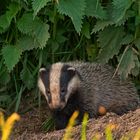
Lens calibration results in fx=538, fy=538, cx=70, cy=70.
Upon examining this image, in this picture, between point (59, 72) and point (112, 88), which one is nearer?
point (59, 72)

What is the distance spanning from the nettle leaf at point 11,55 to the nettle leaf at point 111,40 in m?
0.86

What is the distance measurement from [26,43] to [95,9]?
0.83 meters

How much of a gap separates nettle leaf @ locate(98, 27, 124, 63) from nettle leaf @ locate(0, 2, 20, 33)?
902 mm

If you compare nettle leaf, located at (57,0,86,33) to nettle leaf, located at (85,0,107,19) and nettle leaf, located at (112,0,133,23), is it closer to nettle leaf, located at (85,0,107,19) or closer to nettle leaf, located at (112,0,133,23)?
nettle leaf, located at (85,0,107,19)

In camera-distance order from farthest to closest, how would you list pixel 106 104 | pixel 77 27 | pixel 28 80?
pixel 28 80, pixel 106 104, pixel 77 27

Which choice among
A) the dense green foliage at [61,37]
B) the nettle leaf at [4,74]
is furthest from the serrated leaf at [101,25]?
the nettle leaf at [4,74]

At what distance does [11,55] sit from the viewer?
559cm

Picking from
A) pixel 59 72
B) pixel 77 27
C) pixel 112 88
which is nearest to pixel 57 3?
pixel 77 27

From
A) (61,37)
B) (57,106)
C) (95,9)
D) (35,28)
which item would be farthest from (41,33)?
(57,106)

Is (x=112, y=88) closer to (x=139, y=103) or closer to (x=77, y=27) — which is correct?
(x=139, y=103)

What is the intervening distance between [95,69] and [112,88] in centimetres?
27

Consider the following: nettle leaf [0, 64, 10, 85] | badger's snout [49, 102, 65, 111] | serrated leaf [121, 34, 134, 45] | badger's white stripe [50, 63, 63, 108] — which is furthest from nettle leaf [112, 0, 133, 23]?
nettle leaf [0, 64, 10, 85]

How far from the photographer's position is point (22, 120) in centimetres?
594

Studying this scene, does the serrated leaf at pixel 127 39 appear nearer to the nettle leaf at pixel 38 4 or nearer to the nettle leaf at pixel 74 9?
the nettle leaf at pixel 74 9
